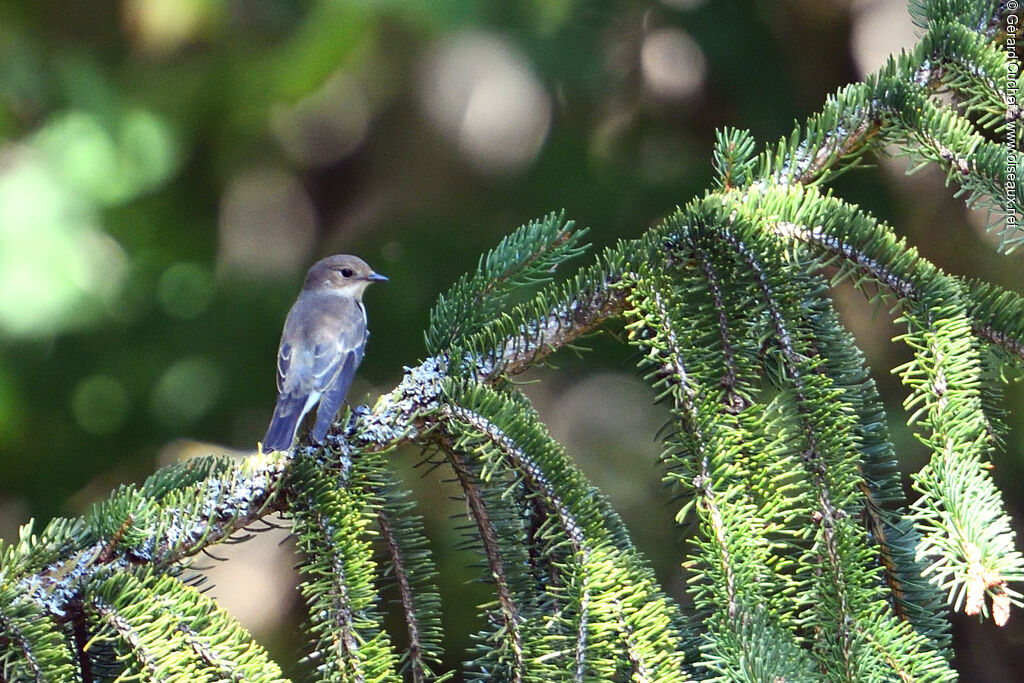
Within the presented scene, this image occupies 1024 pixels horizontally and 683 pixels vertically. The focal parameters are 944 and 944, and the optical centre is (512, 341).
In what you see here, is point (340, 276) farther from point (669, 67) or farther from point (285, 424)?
point (669, 67)

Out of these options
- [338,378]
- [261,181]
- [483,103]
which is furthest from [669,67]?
[338,378]

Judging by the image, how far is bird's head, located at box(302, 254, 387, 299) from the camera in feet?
13.5

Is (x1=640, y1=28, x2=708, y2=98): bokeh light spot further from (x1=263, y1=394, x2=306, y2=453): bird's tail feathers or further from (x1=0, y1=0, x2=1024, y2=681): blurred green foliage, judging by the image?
(x1=263, y1=394, x2=306, y2=453): bird's tail feathers

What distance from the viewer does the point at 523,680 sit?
1.72m

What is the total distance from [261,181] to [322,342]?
7.97 ft

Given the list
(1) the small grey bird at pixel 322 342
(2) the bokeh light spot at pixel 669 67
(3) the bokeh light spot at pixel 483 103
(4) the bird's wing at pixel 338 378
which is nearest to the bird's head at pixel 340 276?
(1) the small grey bird at pixel 322 342

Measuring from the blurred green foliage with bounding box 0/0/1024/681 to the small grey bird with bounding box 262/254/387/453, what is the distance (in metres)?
0.64

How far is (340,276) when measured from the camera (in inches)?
164

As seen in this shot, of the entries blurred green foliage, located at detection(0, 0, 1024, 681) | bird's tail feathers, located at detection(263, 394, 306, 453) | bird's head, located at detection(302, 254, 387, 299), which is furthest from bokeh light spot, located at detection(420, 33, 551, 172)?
bird's tail feathers, located at detection(263, 394, 306, 453)

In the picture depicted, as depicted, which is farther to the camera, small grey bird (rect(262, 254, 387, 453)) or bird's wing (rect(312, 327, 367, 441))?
small grey bird (rect(262, 254, 387, 453))

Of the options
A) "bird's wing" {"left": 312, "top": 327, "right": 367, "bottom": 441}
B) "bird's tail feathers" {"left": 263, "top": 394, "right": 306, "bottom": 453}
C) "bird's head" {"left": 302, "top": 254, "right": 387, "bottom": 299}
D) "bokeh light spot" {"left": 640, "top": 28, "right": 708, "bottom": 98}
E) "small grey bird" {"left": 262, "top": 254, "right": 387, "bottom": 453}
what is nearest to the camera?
"bird's tail feathers" {"left": 263, "top": 394, "right": 306, "bottom": 453}

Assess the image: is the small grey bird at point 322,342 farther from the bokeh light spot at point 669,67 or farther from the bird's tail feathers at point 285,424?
the bokeh light spot at point 669,67

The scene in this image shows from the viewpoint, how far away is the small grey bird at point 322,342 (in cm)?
298

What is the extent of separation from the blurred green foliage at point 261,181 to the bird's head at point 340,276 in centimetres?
60
